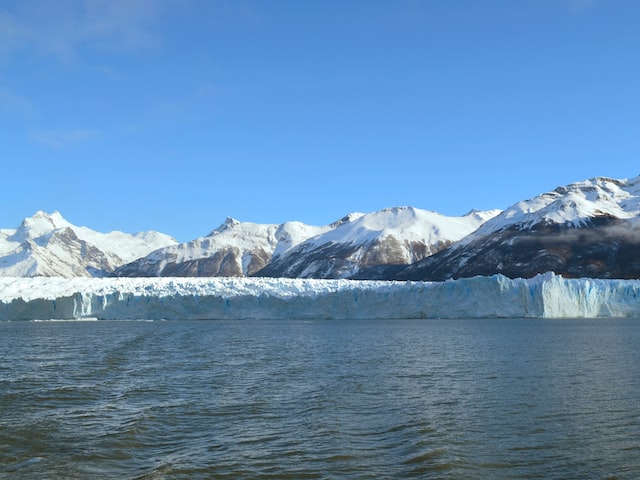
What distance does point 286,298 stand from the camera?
71812 mm

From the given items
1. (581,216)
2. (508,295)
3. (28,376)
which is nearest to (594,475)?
(28,376)

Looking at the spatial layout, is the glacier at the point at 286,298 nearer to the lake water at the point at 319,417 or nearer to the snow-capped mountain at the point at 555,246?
the lake water at the point at 319,417

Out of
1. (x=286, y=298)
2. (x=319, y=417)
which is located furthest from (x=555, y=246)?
(x=319, y=417)

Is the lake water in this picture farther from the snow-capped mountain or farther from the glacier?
the snow-capped mountain

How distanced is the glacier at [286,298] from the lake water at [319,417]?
3806 cm

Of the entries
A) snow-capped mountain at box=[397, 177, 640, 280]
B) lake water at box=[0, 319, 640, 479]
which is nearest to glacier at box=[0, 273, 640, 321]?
lake water at box=[0, 319, 640, 479]

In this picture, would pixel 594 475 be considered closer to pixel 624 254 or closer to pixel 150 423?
pixel 150 423

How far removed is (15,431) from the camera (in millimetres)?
15625

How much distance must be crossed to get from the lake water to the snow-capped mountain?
124 m

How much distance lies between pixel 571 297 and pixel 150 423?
214 feet

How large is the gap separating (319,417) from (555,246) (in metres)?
155

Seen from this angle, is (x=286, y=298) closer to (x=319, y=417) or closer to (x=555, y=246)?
(x=319, y=417)

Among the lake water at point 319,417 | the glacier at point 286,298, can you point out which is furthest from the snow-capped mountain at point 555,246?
the lake water at point 319,417

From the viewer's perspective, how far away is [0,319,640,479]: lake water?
504 inches
